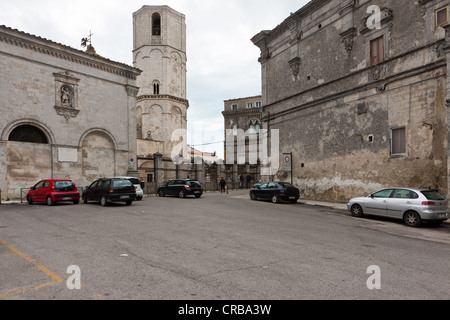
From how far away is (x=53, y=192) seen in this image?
16.3 meters

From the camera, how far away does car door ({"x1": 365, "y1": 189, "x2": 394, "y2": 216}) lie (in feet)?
39.1

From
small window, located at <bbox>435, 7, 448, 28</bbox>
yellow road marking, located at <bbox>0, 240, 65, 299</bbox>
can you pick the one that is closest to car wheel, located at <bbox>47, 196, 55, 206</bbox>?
yellow road marking, located at <bbox>0, 240, 65, 299</bbox>

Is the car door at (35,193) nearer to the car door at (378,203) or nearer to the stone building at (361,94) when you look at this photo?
the stone building at (361,94)

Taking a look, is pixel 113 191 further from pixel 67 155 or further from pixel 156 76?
pixel 156 76

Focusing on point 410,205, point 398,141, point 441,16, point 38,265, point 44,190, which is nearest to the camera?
point 38,265

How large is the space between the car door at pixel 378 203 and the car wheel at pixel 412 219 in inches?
35.6

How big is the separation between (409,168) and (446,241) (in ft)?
22.8

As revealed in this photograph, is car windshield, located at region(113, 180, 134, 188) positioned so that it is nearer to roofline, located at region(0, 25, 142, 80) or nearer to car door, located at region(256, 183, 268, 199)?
car door, located at region(256, 183, 268, 199)

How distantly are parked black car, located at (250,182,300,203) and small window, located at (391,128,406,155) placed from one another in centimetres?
626

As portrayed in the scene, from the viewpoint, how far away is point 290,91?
22.5 m

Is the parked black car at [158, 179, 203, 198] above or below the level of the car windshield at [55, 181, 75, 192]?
below

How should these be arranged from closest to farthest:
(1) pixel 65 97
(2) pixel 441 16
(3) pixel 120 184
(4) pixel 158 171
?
(2) pixel 441 16
(3) pixel 120 184
(1) pixel 65 97
(4) pixel 158 171

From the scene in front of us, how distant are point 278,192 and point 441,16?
39.8ft

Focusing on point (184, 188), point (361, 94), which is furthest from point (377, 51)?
point (184, 188)
